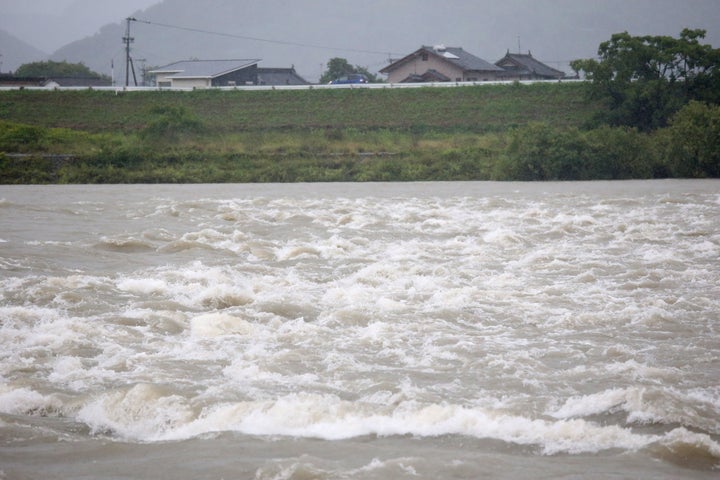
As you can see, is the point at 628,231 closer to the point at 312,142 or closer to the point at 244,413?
the point at 244,413

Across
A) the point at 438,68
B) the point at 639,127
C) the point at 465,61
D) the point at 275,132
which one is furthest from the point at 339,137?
the point at 465,61

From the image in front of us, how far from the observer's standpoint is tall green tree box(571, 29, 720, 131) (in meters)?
34.1

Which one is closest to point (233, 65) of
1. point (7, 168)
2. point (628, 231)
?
point (7, 168)

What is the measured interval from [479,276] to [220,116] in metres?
30.9

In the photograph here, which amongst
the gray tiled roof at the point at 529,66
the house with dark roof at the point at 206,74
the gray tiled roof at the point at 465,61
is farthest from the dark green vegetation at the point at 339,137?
the gray tiled roof at the point at 529,66

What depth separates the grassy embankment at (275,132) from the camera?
3247cm

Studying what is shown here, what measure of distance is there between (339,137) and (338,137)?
0.04m

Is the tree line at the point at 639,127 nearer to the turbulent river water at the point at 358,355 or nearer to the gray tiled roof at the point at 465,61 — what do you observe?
the turbulent river water at the point at 358,355

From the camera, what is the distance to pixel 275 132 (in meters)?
38.5

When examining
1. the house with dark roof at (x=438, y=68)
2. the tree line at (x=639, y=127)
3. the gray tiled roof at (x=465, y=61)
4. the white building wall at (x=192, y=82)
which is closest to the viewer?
the tree line at (x=639, y=127)

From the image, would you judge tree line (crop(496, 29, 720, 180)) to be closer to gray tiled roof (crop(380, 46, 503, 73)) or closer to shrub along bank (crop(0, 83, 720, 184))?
shrub along bank (crop(0, 83, 720, 184))

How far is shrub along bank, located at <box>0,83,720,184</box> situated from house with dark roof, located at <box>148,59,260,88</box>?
18.1 feet

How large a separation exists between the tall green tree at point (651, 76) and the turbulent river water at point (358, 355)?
19.6 metres

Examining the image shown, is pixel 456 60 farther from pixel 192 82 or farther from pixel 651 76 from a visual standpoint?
pixel 651 76
